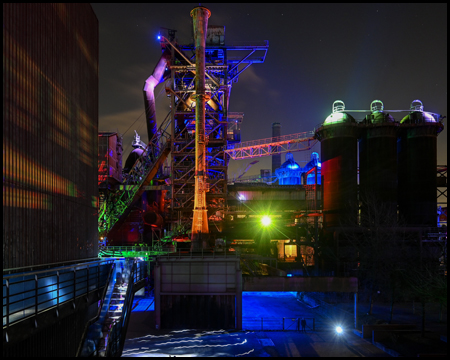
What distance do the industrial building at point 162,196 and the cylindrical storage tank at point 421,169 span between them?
0.15 m

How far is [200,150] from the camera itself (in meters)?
35.1

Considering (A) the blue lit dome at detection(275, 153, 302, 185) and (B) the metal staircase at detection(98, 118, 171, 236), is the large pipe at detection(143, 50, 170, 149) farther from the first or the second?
(A) the blue lit dome at detection(275, 153, 302, 185)

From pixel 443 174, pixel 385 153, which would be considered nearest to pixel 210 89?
pixel 385 153

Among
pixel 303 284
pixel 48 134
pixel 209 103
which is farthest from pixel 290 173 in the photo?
pixel 48 134

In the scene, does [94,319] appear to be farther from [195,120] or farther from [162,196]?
[162,196]

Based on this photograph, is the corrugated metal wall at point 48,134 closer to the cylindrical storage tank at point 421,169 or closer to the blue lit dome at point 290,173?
the cylindrical storage tank at point 421,169

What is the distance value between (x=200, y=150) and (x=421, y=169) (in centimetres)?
2641

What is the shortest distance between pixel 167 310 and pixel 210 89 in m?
27.8

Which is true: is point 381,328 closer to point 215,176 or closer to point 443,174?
point 215,176

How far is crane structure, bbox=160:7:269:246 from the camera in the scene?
133ft

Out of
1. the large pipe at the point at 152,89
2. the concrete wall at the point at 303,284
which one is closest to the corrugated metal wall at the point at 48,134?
the concrete wall at the point at 303,284

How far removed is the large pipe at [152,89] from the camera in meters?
45.3

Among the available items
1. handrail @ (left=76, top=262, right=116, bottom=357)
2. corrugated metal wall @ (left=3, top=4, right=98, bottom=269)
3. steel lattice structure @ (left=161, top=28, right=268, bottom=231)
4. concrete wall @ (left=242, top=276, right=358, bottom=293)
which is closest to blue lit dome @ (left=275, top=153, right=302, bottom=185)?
steel lattice structure @ (left=161, top=28, right=268, bottom=231)

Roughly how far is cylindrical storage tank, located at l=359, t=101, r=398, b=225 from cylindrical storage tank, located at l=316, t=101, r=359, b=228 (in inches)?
68.8
